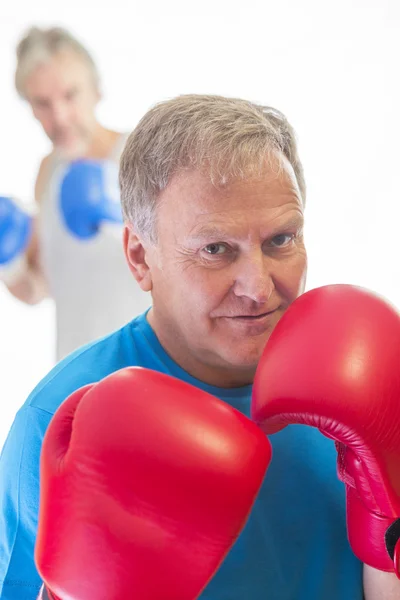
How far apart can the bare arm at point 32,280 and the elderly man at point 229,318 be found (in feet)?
5.73

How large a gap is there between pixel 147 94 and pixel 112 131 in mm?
1359

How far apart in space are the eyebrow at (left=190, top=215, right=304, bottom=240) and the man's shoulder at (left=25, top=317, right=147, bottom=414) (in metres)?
0.22

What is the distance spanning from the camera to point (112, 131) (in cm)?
279

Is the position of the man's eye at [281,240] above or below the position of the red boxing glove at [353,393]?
above

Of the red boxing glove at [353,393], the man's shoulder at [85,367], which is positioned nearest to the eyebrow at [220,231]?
the red boxing glove at [353,393]

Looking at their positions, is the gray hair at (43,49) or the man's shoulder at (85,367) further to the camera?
the gray hair at (43,49)

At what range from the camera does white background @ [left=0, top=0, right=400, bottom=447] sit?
3.62 m

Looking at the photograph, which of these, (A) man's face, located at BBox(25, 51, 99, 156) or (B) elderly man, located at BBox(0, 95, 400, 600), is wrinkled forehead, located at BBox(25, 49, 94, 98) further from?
(B) elderly man, located at BBox(0, 95, 400, 600)

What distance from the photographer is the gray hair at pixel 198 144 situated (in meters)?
1.08

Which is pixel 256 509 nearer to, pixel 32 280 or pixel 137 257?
pixel 137 257

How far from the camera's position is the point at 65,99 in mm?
2686

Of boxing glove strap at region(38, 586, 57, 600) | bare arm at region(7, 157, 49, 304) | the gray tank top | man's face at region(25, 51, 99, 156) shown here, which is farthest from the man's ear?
bare arm at region(7, 157, 49, 304)

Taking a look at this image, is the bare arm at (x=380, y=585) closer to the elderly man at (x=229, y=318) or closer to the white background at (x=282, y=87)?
the elderly man at (x=229, y=318)

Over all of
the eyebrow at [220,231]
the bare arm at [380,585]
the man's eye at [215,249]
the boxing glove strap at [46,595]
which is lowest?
the bare arm at [380,585]
